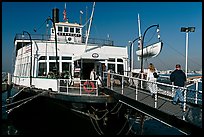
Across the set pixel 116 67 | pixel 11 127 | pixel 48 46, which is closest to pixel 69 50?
pixel 48 46

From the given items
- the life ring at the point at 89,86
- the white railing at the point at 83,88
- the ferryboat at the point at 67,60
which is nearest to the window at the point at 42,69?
the ferryboat at the point at 67,60

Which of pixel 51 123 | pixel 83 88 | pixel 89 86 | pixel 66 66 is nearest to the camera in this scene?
pixel 83 88

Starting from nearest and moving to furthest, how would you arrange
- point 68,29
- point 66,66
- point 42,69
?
point 42,69 < point 66,66 < point 68,29

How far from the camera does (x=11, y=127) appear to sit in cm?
1700

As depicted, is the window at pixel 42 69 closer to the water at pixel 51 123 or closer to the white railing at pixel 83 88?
the water at pixel 51 123

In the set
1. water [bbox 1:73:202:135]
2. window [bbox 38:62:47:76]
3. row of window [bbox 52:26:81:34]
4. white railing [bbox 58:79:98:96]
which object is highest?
row of window [bbox 52:26:81:34]

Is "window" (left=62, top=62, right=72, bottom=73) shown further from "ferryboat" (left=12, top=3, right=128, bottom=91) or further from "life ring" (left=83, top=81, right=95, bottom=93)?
"life ring" (left=83, top=81, right=95, bottom=93)

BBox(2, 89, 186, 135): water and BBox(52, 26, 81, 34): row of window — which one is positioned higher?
BBox(52, 26, 81, 34): row of window

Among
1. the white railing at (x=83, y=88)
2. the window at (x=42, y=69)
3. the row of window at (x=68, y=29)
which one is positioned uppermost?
the row of window at (x=68, y=29)

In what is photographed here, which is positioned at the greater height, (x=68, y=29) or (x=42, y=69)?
(x=68, y=29)

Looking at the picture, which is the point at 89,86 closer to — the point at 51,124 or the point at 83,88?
the point at 83,88

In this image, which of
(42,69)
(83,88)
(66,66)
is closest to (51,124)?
(83,88)

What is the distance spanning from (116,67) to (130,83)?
153 inches

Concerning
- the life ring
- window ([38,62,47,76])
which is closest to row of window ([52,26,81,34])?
window ([38,62,47,76])
